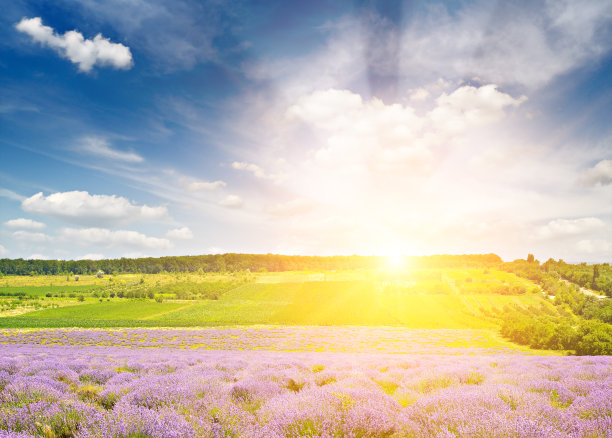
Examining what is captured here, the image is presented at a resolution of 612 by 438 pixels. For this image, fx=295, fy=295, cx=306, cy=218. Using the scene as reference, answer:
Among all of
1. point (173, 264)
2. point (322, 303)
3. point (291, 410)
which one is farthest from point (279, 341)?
point (173, 264)

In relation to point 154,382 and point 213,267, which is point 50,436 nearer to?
point 154,382

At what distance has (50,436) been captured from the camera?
13.2 ft

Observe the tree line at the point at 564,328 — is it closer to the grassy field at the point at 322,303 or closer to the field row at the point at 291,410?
the grassy field at the point at 322,303

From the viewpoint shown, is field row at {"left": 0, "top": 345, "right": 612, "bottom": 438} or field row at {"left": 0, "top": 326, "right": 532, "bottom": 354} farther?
field row at {"left": 0, "top": 326, "right": 532, "bottom": 354}

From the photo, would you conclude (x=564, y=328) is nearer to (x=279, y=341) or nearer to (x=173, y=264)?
(x=279, y=341)

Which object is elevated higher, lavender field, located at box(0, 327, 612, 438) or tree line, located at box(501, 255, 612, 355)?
lavender field, located at box(0, 327, 612, 438)

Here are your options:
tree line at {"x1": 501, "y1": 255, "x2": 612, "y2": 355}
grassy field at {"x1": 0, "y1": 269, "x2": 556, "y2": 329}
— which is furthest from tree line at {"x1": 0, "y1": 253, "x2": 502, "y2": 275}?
tree line at {"x1": 501, "y1": 255, "x2": 612, "y2": 355}

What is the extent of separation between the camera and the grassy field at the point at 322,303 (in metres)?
55.8

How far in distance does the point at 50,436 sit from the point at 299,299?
79841 mm

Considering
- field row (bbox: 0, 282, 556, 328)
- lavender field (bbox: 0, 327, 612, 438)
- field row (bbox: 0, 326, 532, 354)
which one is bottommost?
field row (bbox: 0, 282, 556, 328)

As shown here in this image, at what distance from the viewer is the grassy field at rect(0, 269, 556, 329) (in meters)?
55.8

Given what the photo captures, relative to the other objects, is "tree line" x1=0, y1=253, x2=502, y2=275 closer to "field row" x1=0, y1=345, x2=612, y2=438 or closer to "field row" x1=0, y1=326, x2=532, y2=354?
"field row" x1=0, y1=326, x2=532, y2=354

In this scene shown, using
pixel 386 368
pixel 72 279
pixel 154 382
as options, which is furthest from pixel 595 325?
pixel 72 279

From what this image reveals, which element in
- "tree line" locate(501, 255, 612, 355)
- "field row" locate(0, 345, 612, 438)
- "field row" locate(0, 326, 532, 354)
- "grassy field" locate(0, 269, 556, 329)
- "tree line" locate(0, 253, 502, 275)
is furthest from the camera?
"tree line" locate(0, 253, 502, 275)
